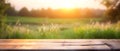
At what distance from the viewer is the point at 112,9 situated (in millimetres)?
4566

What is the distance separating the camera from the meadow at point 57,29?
14.8 feet

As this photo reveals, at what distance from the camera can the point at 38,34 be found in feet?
14.9

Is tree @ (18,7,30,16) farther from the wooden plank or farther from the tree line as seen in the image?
the wooden plank

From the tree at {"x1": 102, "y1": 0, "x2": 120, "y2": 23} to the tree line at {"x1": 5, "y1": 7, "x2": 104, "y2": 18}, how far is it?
0.13m

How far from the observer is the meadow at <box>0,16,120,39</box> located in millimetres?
4523

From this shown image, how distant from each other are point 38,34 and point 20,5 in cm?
63

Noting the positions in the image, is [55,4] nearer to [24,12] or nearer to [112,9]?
[24,12]

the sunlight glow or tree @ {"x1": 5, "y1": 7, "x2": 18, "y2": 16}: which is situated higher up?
the sunlight glow

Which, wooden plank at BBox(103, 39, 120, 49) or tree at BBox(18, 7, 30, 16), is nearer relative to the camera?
wooden plank at BBox(103, 39, 120, 49)

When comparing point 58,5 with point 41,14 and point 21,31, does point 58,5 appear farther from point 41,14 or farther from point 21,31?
point 21,31

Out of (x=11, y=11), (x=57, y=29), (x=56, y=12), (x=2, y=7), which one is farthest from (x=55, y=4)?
(x=2, y=7)

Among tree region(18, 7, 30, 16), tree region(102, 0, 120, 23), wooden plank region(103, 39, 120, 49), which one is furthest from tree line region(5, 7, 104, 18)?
wooden plank region(103, 39, 120, 49)

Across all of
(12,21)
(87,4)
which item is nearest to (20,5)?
(12,21)

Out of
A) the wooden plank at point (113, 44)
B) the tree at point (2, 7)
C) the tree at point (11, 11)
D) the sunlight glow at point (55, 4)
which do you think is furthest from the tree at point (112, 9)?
the tree at point (2, 7)
